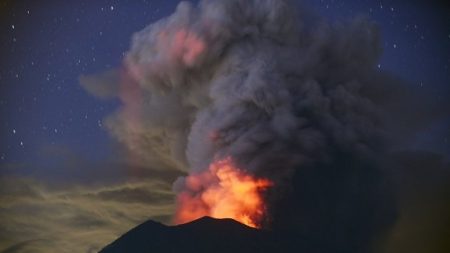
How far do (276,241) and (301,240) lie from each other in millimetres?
3740

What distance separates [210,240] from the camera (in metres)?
52.9

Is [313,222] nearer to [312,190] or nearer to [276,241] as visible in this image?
[312,190]

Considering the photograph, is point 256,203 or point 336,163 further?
point 336,163

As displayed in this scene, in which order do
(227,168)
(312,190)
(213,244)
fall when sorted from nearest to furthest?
(227,168) → (213,244) → (312,190)

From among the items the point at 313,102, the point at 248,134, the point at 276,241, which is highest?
the point at 313,102

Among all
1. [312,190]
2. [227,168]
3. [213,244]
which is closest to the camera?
[227,168]

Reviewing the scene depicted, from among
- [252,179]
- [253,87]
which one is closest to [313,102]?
[253,87]

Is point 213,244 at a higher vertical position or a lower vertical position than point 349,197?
lower

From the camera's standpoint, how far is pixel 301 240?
53.2m

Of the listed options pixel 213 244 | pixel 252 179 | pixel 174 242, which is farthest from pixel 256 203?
pixel 174 242

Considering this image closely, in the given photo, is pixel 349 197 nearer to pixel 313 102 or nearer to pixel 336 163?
pixel 336 163

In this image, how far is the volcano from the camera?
50.4 m

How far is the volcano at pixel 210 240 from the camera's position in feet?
165

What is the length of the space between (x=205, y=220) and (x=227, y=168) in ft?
18.4
